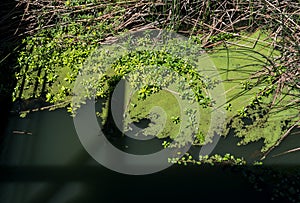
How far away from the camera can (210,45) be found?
15.0 feet

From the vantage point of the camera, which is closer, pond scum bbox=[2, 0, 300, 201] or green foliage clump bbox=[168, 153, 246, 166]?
green foliage clump bbox=[168, 153, 246, 166]

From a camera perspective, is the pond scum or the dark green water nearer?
the dark green water

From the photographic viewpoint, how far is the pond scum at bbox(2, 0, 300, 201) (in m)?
3.96

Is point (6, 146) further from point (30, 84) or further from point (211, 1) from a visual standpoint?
point (211, 1)

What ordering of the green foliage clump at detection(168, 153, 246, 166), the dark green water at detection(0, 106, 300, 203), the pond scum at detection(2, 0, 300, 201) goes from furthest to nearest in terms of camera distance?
the pond scum at detection(2, 0, 300, 201) → the green foliage clump at detection(168, 153, 246, 166) → the dark green water at detection(0, 106, 300, 203)

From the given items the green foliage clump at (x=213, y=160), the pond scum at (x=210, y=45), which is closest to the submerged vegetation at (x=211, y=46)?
the pond scum at (x=210, y=45)

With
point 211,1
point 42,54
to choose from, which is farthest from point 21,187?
point 211,1

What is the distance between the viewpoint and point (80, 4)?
16.6ft

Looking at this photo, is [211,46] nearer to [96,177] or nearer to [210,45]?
[210,45]

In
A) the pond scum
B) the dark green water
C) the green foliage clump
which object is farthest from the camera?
the pond scum

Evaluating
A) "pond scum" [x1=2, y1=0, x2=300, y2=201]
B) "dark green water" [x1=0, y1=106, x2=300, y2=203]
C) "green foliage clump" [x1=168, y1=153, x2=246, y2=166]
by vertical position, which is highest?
"pond scum" [x1=2, y1=0, x2=300, y2=201]

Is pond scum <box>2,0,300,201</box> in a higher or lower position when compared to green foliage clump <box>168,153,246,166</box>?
higher

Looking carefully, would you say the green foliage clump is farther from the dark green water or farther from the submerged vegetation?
the submerged vegetation

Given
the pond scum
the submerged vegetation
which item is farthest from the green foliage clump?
the submerged vegetation
